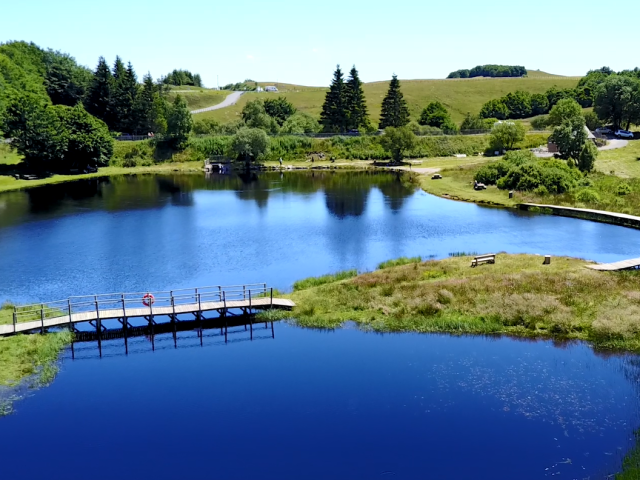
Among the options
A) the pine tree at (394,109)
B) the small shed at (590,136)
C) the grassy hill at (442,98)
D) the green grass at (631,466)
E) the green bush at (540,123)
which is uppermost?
the grassy hill at (442,98)

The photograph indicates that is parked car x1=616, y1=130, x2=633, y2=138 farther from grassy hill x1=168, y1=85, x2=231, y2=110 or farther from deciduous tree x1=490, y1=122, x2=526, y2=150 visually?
grassy hill x1=168, y1=85, x2=231, y2=110

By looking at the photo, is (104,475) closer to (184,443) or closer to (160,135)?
(184,443)

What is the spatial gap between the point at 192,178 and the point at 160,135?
2786 centimetres

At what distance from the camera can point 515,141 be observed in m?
128

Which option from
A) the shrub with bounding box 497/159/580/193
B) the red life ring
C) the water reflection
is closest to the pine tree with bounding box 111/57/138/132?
the water reflection

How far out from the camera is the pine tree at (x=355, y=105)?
145 meters

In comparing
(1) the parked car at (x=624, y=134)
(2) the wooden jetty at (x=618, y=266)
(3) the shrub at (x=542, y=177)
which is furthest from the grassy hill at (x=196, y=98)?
(2) the wooden jetty at (x=618, y=266)

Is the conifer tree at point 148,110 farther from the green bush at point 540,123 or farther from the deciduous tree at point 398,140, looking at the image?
the green bush at point 540,123

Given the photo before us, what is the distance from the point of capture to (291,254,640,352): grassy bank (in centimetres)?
3738

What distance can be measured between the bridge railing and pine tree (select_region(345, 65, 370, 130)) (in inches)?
4182

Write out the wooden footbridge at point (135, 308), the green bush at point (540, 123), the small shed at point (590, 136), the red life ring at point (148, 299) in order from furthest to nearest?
the green bush at point (540, 123), the small shed at point (590, 136), the red life ring at point (148, 299), the wooden footbridge at point (135, 308)

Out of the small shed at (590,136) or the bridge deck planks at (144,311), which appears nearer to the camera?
the bridge deck planks at (144,311)

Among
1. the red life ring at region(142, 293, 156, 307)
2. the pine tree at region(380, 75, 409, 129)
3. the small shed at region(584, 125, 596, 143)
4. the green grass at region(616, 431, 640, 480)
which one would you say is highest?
the pine tree at region(380, 75, 409, 129)

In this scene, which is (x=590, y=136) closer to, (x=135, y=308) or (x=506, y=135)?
(x=506, y=135)
